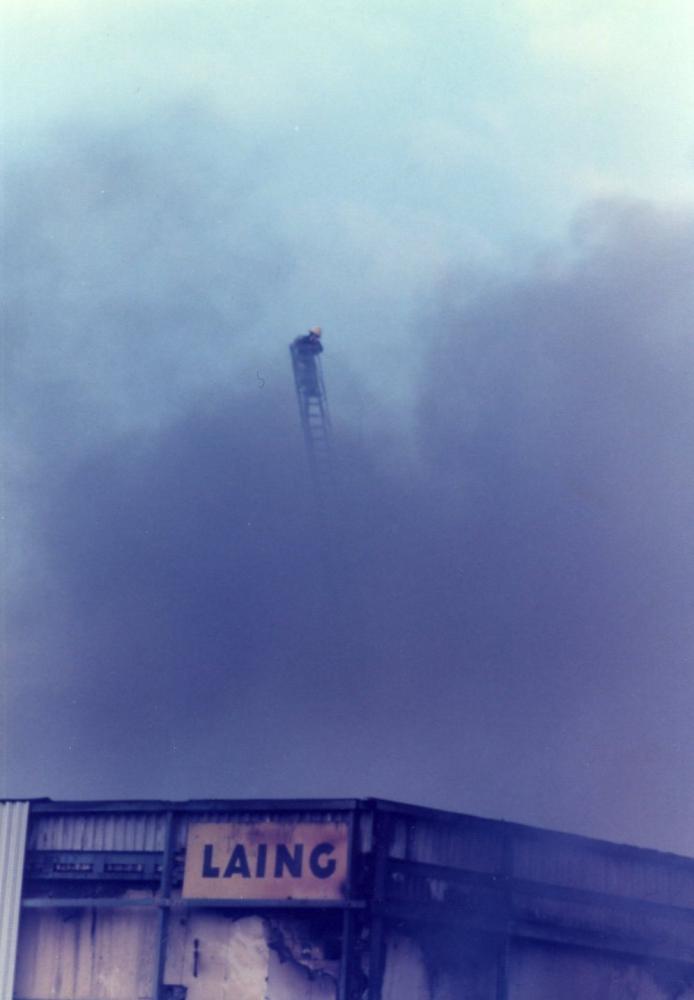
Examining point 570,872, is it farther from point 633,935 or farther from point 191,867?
point 191,867

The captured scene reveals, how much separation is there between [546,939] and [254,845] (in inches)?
187

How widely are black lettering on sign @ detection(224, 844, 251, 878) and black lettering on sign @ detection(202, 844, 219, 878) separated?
172mm

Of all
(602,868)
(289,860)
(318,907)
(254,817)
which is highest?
(254,817)

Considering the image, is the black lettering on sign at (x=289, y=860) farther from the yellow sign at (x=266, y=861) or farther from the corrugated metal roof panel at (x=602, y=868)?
the corrugated metal roof panel at (x=602, y=868)

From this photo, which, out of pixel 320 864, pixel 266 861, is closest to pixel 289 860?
pixel 266 861

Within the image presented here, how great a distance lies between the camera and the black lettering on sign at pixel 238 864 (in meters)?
20.6

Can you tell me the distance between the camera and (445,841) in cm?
2094

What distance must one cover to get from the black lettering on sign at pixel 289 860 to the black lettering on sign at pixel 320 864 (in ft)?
0.62

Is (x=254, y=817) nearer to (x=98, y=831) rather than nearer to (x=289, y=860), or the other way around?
(x=289, y=860)

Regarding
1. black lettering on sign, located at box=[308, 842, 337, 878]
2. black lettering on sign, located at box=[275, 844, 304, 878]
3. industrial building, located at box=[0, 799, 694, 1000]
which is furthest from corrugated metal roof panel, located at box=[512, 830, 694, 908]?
black lettering on sign, located at box=[275, 844, 304, 878]

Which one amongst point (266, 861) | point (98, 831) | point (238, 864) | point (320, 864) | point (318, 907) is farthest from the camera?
point (98, 831)

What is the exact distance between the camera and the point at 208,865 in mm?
20812

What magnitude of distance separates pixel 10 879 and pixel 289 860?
4795 millimetres

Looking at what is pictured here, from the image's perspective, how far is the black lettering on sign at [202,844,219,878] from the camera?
2075cm
